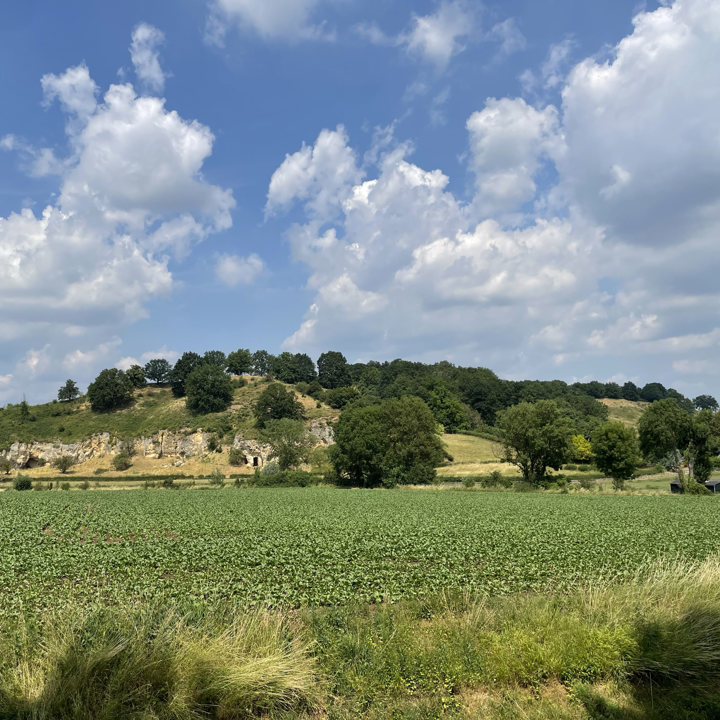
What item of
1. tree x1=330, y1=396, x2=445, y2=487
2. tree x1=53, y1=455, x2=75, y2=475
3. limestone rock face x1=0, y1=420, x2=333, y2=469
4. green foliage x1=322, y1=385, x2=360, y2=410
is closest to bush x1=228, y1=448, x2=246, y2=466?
limestone rock face x1=0, y1=420, x2=333, y2=469

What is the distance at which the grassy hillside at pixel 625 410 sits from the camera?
157 metres

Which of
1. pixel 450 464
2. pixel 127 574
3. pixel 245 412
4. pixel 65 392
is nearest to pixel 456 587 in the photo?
pixel 127 574

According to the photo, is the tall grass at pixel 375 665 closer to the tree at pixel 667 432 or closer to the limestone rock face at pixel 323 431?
the tree at pixel 667 432

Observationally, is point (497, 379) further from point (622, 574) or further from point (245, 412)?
point (622, 574)

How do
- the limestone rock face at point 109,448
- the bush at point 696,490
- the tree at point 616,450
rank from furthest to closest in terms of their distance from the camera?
1. the limestone rock face at point 109,448
2. the tree at point 616,450
3. the bush at point 696,490

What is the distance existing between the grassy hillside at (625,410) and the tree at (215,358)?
4788 inches

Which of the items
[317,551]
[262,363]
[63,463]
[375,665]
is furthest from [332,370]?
[375,665]

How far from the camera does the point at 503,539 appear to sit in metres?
20.7

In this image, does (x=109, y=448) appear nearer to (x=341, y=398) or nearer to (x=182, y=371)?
(x=182, y=371)

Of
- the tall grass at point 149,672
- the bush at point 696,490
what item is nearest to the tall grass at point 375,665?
the tall grass at point 149,672

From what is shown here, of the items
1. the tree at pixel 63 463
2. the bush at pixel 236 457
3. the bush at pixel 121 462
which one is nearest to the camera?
the tree at pixel 63 463

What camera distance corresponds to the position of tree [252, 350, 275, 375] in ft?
502

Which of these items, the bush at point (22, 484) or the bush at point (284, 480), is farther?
the bush at point (284, 480)

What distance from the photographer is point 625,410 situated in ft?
560
